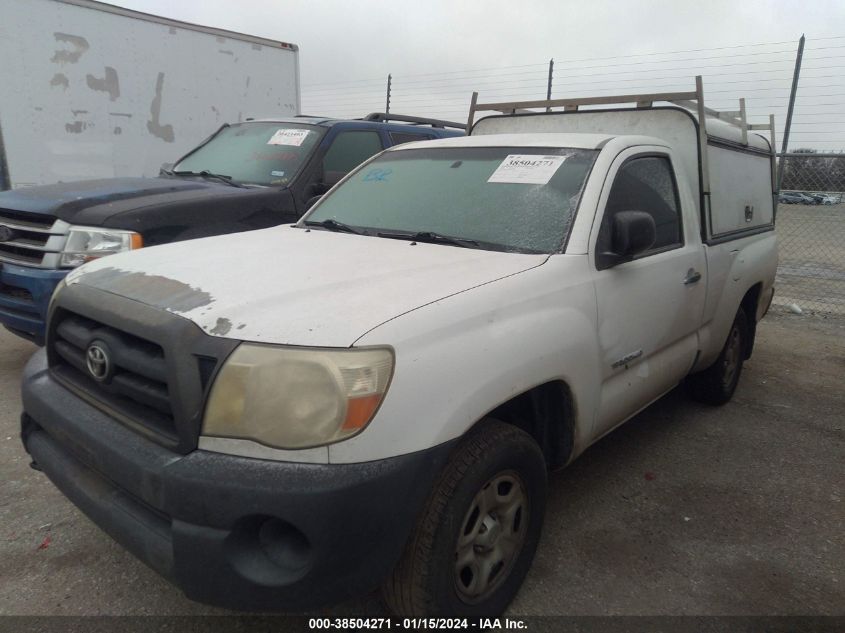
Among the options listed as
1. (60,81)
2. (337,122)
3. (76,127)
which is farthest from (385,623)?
(60,81)

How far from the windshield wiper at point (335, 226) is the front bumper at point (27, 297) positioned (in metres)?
1.72

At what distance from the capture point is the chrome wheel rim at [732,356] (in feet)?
14.1

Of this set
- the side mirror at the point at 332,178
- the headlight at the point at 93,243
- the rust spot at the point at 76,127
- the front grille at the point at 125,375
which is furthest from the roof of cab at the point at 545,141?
the rust spot at the point at 76,127

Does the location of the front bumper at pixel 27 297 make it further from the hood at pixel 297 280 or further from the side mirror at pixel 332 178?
the side mirror at pixel 332 178

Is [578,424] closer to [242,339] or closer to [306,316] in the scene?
[306,316]

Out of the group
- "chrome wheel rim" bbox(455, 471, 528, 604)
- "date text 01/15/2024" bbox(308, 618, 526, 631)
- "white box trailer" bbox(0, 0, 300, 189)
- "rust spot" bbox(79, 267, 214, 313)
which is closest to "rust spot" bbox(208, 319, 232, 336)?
"rust spot" bbox(79, 267, 214, 313)

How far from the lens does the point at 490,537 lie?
2.14 metres

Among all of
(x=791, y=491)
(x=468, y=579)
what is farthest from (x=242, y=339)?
(x=791, y=491)

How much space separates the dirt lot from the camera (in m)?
2.39

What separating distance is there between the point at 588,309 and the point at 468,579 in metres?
1.12

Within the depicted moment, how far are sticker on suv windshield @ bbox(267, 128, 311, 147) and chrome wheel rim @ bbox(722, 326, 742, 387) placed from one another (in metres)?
3.67

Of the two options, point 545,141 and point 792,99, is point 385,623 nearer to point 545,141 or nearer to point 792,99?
point 545,141

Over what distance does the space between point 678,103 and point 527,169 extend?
2.21 meters

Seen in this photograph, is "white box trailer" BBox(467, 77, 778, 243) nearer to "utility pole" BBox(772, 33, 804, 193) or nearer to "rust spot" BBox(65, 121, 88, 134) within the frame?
"utility pole" BBox(772, 33, 804, 193)
